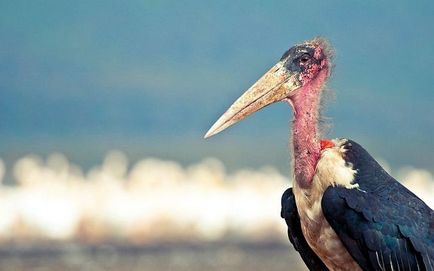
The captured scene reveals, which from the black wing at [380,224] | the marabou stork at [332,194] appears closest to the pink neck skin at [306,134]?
the marabou stork at [332,194]

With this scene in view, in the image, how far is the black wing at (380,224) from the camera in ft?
28.2

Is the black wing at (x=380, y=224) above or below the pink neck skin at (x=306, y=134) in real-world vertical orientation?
below

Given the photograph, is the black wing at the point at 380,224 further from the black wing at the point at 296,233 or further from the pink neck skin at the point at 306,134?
the black wing at the point at 296,233

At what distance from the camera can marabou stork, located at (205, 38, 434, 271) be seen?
8.62 meters

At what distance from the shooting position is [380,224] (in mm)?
8617

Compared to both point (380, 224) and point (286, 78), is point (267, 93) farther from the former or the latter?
point (380, 224)

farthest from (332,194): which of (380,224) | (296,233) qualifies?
(296,233)

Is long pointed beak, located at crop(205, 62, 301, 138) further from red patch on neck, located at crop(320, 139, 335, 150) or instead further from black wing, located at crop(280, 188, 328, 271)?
black wing, located at crop(280, 188, 328, 271)

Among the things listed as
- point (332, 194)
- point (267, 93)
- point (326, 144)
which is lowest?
point (332, 194)

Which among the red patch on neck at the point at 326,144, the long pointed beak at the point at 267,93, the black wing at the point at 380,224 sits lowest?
the black wing at the point at 380,224

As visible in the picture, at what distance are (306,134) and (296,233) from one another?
72 centimetres

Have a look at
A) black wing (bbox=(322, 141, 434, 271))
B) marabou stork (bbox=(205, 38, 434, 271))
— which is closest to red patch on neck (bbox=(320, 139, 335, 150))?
marabou stork (bbox=(205, 38, 434, 271))

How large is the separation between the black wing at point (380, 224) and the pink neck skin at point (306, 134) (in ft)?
0.81

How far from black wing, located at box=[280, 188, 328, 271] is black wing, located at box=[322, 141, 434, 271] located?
0.49m
